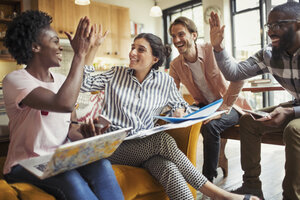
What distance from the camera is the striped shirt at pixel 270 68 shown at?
1617 mm

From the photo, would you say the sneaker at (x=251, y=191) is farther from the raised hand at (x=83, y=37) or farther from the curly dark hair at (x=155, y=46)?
the raised hand at (x=83, y=37)

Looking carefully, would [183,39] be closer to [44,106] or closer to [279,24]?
[279,24]

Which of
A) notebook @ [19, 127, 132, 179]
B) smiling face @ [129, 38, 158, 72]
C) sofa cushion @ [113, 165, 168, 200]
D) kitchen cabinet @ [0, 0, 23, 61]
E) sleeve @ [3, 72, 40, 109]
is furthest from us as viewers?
kitchen cabinet @ [0, 0, 23, 61]

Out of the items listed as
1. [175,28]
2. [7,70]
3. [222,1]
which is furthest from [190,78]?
[7,70]

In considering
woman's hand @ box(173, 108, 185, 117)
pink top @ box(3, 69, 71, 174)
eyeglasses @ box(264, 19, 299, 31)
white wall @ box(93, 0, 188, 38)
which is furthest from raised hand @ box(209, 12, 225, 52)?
white wall @ box(93, 0, 188, 38)

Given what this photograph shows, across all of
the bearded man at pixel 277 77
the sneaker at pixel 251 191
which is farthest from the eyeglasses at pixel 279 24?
the sneaker at pixel 251 191

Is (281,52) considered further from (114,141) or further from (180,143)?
(114,141)

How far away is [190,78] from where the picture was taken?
7.23ft

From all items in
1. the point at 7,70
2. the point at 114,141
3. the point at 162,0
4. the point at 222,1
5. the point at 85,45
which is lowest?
the point at 114,141

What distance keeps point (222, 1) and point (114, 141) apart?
4.97 m

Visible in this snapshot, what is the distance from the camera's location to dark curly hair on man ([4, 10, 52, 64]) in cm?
117

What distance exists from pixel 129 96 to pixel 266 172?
1555 mm

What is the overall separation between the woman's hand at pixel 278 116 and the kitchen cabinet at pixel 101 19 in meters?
4.36

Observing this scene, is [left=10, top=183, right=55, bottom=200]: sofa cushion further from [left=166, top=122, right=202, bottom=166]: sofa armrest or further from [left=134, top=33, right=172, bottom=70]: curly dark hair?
[left=134, top=33, right=172, bottom=70]: curly dark hair
